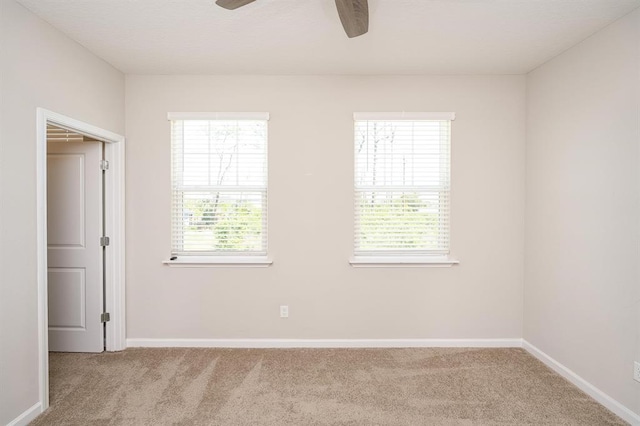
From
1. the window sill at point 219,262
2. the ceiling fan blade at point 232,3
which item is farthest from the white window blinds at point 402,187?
the ceiling fan blade at point 232,3

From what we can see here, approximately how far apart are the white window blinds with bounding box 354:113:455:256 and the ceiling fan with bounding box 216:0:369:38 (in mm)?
1382

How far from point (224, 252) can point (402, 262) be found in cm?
176

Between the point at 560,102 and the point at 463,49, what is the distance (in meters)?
0.96

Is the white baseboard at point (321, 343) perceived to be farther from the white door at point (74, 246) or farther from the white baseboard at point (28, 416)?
the white baseboard at point (28, 416)

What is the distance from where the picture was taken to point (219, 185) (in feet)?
10.8

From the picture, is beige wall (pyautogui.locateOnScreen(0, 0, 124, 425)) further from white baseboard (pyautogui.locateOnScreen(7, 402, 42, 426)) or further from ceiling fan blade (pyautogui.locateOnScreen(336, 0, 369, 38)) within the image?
ceiling fan blade (pyautogui.locateOnScreen(336, 0, 369, 38))

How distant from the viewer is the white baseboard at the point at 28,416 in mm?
2094

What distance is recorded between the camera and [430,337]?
3.30m

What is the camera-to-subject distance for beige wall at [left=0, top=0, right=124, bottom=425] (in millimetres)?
2002

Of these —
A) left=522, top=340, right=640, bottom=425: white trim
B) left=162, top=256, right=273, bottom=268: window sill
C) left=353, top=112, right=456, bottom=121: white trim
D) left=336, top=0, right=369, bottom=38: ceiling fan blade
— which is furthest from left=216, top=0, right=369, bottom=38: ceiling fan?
left=522, top=340, right=640, bottom=425: white trim

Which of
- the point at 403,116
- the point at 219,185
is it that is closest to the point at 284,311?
the point at 219,185

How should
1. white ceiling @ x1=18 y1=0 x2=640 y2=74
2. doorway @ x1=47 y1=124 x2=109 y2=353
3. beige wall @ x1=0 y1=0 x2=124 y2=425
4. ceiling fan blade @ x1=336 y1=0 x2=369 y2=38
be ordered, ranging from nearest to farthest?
ceiling fan blade @ x1=336 y1=0 x2=369 y2=38, beige wall @ x1=0 y1=0 x2=124 y2=425, white ceiling @ x1=18 y1=0 x2=640 y2=74, doorway @ x1=47 y1=124 x2=109 y2=353

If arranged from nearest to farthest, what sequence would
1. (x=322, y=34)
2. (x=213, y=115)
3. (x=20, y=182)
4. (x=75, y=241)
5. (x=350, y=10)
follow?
(x=350, y=10), (x=20, y=182), (x=322, y=34), (x=75, y=241), (x=213, y=115)

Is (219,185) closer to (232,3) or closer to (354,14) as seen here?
(232,3)
